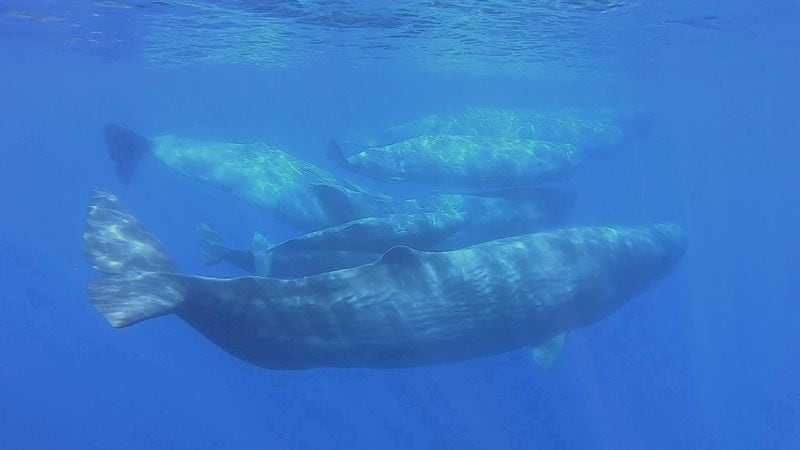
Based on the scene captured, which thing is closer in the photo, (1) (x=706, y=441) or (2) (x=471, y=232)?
(2) (x=471, y=232)

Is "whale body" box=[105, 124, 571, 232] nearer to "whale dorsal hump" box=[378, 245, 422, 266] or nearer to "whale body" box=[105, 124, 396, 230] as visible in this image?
"whale body" box=[105, 124, 396, 230]

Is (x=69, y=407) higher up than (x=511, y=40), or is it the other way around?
(x=511, y=40)

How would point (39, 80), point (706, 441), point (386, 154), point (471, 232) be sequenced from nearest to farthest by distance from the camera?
1. point (471, 232)
2. point (386, 154)
3. point (706, 441)
4. point (39, 80)

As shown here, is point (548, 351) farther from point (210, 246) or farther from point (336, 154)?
point (210, 246)

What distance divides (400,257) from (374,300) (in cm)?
86

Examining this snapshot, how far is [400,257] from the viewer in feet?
33.4

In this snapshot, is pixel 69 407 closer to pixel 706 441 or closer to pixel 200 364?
pixel 200 364

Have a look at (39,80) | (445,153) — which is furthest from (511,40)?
(39,80)

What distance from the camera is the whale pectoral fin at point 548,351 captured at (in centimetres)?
1182

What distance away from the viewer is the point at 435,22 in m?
25.2

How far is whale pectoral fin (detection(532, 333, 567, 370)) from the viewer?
38.8 ft

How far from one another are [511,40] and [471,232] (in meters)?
18.6

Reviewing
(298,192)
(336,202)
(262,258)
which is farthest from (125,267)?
(298,192)

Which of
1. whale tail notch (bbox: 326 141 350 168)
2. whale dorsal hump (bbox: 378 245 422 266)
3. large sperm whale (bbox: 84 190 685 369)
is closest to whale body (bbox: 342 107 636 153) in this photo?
whale tail notch (bbox: 326 141 350 168)
